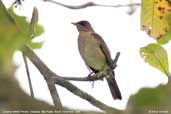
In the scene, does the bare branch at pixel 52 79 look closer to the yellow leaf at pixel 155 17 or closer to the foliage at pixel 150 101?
the yellow leaf at pixel 155 17

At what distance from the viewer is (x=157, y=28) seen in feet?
5.23

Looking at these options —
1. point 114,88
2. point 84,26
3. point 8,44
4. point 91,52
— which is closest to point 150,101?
point 8,44

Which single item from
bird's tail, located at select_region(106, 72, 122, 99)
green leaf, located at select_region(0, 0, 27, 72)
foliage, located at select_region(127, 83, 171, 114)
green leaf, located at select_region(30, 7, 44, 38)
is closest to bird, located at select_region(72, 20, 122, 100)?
bird's tail, located at select_region(106, 72, 122, 99)

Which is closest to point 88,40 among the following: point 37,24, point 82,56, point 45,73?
point 82,56

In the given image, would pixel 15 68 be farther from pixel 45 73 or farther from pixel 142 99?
pixel 45 73

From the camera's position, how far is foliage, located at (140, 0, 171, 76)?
4.75 ft

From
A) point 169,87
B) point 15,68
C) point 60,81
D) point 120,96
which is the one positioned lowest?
point 120,96

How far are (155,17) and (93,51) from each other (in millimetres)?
1114

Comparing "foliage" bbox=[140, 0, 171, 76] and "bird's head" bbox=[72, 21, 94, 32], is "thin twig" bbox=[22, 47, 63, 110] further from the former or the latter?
"bird's head" bbox=[72, 21, 94, 32]

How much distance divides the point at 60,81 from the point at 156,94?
2.15 ft

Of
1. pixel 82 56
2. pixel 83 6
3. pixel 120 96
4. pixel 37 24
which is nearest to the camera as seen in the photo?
pixel 83 6

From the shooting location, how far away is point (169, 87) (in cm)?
86

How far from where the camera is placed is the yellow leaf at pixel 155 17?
152cm

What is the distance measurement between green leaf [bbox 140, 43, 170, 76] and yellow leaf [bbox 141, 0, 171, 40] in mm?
90
